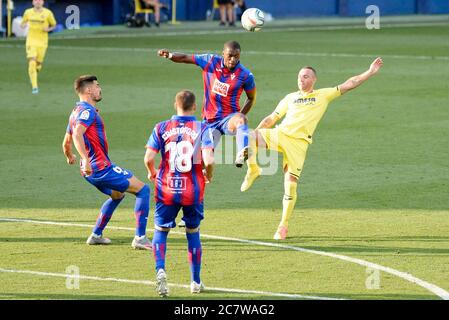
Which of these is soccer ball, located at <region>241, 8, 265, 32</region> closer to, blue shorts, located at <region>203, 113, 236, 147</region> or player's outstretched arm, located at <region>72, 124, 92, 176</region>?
blue shorts, located at <region>203, 113, 236, 147</region>

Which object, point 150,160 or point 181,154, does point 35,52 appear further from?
point 181,154

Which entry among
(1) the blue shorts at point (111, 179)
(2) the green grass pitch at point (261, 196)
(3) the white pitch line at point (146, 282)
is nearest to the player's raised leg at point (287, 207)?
(2) the green grass pitch at point (261, 196)

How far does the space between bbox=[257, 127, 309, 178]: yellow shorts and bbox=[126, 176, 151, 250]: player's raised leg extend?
1781mm

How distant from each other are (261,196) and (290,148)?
261cm

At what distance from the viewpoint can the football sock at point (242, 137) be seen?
43.9ft

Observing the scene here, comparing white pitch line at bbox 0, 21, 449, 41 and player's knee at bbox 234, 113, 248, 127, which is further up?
white pitch line at bbox 0, 21, 449, 41

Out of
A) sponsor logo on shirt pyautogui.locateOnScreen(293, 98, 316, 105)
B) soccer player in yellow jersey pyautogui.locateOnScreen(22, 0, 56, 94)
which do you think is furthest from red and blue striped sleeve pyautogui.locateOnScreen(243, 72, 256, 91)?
soccer player in yellow jersey pyautogui.locateOnScreen(22, 0, 56, 94)

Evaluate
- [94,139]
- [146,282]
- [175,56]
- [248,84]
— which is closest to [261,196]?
[248,84]

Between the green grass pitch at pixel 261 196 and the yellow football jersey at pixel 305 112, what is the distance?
1.17 m

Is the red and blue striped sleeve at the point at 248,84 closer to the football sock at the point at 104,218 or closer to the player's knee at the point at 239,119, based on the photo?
the player's knee at the point at 239,119

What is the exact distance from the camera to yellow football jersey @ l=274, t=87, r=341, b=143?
43.9 ft

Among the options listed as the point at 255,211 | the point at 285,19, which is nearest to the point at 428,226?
the point at 255,211
